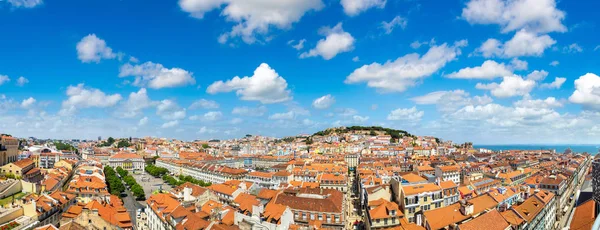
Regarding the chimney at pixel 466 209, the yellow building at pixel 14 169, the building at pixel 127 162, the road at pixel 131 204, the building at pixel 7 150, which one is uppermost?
the building at pixel 7 150

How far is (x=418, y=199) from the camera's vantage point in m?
40.0

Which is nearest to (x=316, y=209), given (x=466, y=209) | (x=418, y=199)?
(x=418, y=199)

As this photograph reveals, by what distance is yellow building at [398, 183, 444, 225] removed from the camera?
39469mm

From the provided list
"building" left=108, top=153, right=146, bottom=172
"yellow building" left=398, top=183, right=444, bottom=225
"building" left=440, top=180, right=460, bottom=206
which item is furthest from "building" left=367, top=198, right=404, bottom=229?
"building" left=108, top=153, right=146, bottom=172

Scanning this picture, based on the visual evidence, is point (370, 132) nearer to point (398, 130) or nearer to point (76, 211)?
point (398, 130)

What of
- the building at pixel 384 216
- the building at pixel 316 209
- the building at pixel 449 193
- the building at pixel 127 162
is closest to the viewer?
the building at pixel 384 216

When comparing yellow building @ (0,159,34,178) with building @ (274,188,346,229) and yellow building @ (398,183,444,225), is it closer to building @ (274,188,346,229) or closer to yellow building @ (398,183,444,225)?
building @ (274,188,346,229)

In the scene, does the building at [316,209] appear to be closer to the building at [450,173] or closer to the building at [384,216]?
the building at [384,216]

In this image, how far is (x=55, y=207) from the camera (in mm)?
40312

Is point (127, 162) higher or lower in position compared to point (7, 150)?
lower

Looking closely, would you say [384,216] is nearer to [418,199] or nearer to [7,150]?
[418,199]

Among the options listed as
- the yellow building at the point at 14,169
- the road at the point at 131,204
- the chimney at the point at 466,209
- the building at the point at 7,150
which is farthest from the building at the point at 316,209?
the building at the point at 7,150

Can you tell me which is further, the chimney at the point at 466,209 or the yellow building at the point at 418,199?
the yellow building at the point at 418,199

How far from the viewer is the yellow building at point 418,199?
3947 centimetres
